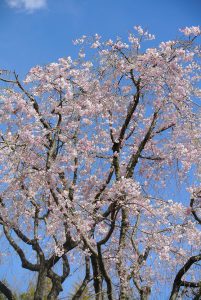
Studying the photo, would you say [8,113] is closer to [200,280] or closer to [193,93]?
[193,93]

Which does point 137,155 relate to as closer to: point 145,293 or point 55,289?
point 145,293

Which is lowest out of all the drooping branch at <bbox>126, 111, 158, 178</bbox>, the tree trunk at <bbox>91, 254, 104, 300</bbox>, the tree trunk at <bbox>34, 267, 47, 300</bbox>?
the tree trunk at <bbox>34, 267, 47, 300</bbox>

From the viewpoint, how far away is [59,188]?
25.4 feet

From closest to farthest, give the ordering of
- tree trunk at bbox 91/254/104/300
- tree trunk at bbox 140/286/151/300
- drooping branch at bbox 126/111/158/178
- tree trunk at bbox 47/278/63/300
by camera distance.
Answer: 1. tree trunk at bbox 140/286/151/300
2. tree trunk at bbox 91/254/104/300
3. tree trunk at bbox 47/278/63/300
4. drooping branch at bbox 126/111/158/178

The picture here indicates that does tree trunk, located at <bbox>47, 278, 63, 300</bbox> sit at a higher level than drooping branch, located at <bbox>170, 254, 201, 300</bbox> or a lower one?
lower

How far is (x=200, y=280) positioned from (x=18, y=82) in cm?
464

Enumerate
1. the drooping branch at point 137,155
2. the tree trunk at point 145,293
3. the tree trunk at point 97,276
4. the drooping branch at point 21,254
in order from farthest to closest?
the drooping branch at point 137,155 < the drooping branch at point 21,254 < the tree trunk at point 97,276 < the tree trunk at point 145,293

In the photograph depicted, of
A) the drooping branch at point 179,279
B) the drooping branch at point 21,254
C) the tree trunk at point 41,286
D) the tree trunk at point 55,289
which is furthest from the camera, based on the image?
the drooping branch at point 21,254

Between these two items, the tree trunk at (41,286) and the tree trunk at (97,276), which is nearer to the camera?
the tree trunk at (97,276)

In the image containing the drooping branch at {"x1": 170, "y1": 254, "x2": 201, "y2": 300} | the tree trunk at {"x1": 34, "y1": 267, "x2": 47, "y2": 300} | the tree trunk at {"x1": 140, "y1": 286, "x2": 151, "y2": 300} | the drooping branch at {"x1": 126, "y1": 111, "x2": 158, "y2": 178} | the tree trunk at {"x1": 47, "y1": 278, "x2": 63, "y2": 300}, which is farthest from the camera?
the drooping branch at {"x1": 126, "y1": 111, "x2": 158, "y2": 178}

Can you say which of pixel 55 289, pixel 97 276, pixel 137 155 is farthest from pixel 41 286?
pixel 137 155

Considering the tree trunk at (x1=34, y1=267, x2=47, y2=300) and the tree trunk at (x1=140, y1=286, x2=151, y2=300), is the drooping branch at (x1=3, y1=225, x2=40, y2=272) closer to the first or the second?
the tree trunk at (x1=34, y1=267, x2=47, y2=300)

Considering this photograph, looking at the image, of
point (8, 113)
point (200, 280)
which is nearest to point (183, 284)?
point (200, 280)

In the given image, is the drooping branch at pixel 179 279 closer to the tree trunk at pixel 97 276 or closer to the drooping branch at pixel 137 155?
the tree trunk at pixel 97 276
